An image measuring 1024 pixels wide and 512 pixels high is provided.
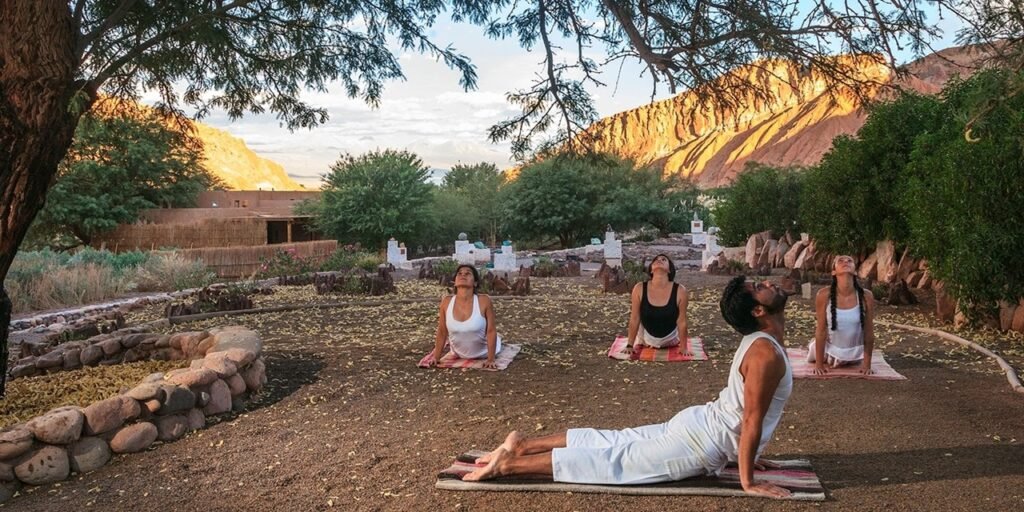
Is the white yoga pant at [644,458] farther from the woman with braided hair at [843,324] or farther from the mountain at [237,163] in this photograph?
the mountain at [237,163]

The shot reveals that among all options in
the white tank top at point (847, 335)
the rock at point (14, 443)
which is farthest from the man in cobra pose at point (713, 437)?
the white tank top at point (847, 335)

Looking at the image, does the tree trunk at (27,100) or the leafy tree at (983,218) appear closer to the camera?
the tree trunk at (27,100)

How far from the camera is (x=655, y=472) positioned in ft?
13.0

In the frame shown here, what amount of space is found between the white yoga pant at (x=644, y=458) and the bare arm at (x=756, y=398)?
0.19 m

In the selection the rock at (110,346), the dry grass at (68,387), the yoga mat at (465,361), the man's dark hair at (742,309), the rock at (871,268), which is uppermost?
the man's dark hair at (742,309)

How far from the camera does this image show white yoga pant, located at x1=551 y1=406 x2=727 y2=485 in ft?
12.9

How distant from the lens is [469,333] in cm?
730

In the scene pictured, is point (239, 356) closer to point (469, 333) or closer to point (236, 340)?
point (236, 340)

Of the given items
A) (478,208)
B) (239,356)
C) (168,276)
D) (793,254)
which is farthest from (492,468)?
(478,208)

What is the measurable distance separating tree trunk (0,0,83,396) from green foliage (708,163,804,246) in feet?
56.6

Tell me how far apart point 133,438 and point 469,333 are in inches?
123

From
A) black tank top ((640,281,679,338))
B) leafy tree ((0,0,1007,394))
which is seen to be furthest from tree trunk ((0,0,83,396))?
black tank top ((640,281,679,338))

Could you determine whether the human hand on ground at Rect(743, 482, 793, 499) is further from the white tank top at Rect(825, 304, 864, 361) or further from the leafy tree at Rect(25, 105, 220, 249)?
the leafy tree at Rect(25, 105, 220, 249)

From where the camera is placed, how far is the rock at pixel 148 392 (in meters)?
5.00
